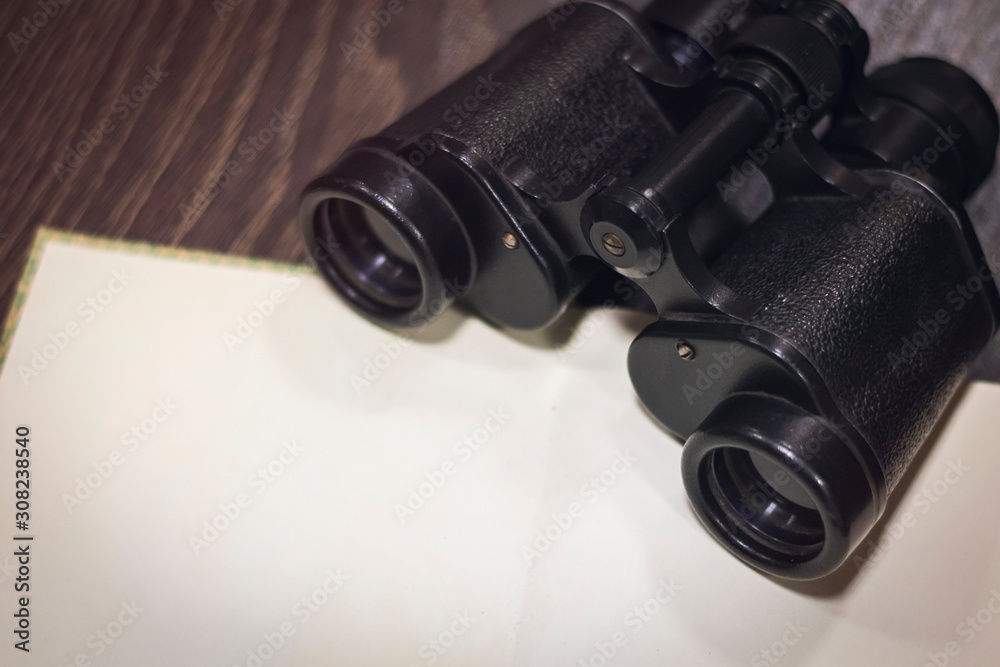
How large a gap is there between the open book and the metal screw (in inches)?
10.3

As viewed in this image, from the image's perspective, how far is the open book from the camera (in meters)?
0.99

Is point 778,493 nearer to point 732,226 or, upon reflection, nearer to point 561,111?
point 732,226

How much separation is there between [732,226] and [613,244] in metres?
0.18

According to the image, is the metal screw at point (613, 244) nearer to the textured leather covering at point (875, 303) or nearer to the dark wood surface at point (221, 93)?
the textured leather covering at point (875, 303)

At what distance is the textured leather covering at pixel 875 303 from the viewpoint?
2.89 ft

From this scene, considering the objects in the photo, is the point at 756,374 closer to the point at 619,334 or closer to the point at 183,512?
the point at 619,334

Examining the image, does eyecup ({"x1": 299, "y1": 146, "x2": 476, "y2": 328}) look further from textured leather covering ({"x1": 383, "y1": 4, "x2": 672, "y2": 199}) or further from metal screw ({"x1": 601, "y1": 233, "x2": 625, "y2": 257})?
metal screw ({"x1": 601, "y1": 233, "x2": 625, "y2": 257})

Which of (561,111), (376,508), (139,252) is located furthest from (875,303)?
(139,252)

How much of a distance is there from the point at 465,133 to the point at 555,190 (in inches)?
4.7

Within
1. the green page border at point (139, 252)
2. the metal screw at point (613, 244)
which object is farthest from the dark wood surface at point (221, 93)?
the metal screw at point (613, 244)

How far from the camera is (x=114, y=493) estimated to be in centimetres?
108

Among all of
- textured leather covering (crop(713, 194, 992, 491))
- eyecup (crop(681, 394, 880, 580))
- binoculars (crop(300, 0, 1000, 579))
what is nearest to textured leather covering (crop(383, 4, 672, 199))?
binoculars (crop(300, 0, 1000, 579))

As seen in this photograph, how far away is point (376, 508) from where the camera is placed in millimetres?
1083

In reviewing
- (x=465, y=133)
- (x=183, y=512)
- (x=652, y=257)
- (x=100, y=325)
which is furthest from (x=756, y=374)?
(x=100, y=325)
